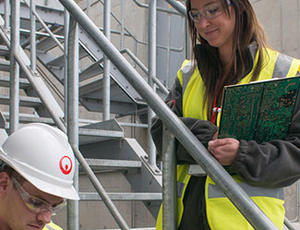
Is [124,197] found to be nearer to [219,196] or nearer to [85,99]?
[219,196]

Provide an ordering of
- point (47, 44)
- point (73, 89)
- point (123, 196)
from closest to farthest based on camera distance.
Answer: point (73, 89) → point (123, 196) → point (47, 44)

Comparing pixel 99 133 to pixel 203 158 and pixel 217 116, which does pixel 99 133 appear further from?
pixel 203 158

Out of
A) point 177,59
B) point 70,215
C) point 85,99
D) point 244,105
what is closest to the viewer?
point 244,105

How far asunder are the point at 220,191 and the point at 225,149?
0.14 metres

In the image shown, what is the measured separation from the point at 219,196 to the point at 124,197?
4.22 ft

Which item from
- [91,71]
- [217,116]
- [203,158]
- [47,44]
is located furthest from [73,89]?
[47,44]

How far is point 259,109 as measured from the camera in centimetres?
141

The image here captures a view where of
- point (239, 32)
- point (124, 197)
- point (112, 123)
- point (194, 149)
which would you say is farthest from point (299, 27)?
point (194, 149)

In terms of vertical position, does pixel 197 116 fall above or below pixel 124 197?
above

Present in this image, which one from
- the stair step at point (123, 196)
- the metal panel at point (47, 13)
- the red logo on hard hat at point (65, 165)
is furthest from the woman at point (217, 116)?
the metal panel at point (47, 13)

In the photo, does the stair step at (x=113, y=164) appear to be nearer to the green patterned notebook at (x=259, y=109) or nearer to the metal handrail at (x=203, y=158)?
the metal handrail at (x=203, y=158)

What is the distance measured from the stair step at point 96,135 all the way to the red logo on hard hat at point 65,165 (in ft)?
4.96

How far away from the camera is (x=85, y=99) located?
443cm

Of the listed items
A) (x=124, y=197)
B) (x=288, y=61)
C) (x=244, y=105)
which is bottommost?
(x=124, y=197)
